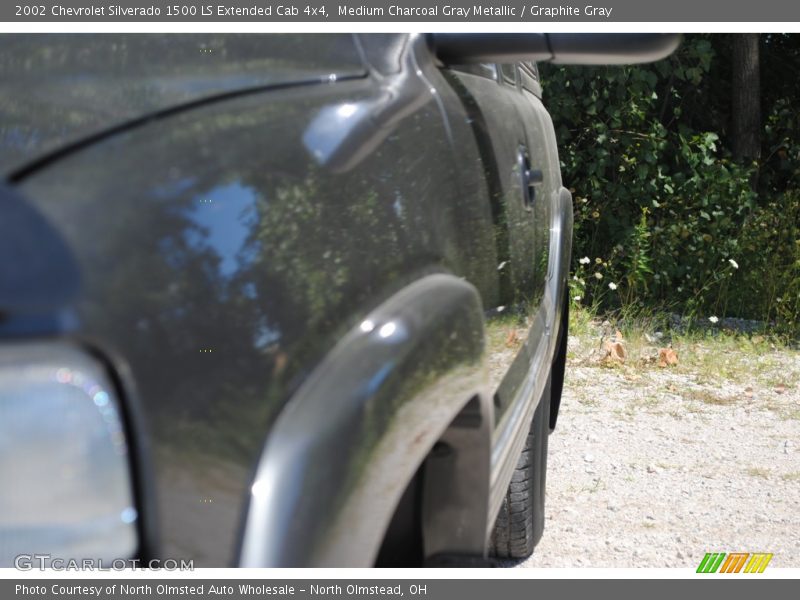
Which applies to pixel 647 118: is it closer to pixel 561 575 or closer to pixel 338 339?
pixel 561 575

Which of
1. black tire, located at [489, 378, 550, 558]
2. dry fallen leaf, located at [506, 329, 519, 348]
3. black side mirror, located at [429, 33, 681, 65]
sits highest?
black side mirror, located at [429, 33, 681, 65]

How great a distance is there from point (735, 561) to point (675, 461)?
107 cm

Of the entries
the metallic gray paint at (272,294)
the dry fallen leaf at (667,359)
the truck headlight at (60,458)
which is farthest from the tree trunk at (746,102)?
the truck headlight at (60,458)

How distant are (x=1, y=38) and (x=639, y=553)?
8.89 feet

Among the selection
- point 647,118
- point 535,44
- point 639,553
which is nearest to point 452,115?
point 535,44

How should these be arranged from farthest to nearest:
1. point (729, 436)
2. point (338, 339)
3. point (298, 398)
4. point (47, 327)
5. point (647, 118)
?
point (647, 118), point (729, 436), point (338, 339), point (298, 398), point (47, 327)

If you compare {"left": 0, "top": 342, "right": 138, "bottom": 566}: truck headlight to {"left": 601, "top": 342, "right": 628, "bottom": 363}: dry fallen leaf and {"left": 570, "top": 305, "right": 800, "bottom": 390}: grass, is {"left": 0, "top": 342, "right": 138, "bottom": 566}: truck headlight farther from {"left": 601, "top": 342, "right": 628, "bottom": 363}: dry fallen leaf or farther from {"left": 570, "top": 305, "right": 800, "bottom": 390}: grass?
{"left": 601, "top": 342, "right": 628, "bottom": 363}: dry fallen leaf

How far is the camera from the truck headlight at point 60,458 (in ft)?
2.25

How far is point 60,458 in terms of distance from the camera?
2.31 ft

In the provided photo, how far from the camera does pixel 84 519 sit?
72cm

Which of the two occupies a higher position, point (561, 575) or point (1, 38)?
point (1, 38)

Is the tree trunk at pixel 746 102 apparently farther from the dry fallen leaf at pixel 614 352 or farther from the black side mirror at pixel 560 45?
the black side mirror at pixel 560 45

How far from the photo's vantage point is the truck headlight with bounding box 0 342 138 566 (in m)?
0.69

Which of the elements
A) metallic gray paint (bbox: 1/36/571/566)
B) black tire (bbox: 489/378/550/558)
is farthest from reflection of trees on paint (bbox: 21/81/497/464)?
black tire (bbox: 489/378/550/558)
